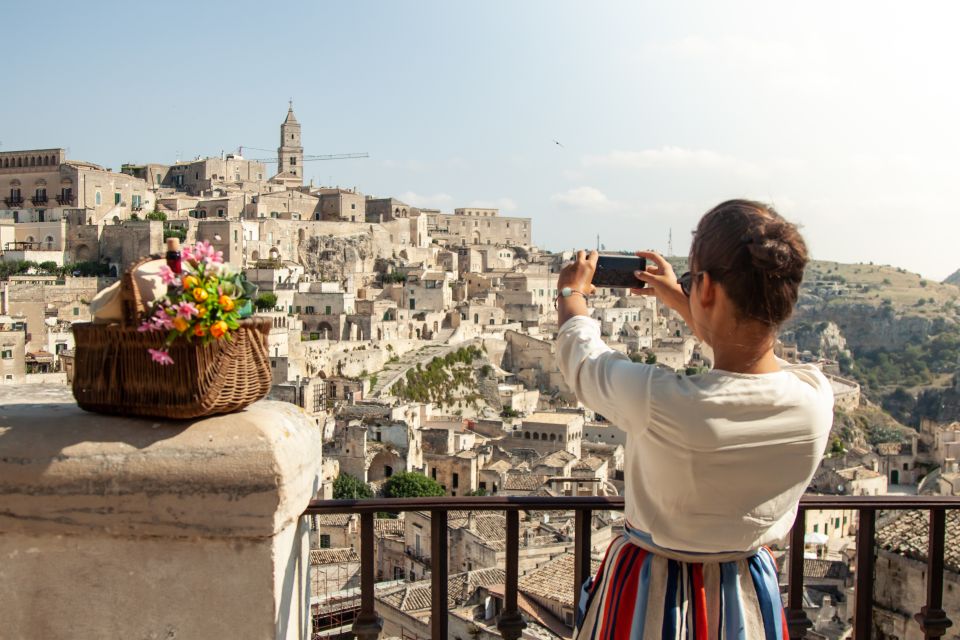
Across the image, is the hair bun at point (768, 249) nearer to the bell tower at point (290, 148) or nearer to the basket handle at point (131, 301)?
the basket handle at point (131, 301)

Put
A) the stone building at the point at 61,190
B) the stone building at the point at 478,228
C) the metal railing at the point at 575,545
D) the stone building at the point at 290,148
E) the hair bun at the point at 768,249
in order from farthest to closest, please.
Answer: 1. the stone building at the point at 290,148
2. the stone building at the point at 478,228
3. the stone building at the point at 61,190
4. the metal railing at the point at 575,545
5. the hair bun at the point at 768,249

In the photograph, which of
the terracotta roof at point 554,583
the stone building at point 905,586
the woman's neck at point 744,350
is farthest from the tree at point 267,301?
the woman's neck at point 744,350

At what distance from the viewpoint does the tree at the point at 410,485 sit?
26.6 metres

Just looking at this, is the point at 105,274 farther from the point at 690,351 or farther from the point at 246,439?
the point at 246,439

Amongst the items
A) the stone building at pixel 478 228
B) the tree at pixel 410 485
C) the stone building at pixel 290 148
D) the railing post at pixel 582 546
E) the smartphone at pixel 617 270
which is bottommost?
the tree at pixel 410 485

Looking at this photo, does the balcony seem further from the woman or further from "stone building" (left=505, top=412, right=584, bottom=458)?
"stone building" (left=505, top=412, right=584, bottom=458)

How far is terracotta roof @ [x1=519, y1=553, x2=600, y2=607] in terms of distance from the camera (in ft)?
38.2

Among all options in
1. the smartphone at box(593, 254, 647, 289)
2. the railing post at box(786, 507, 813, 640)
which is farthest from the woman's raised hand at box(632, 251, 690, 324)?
the railing post at box(786, 507, 813, 640)

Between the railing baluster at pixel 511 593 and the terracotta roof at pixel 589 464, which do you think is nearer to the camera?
the railing baluster at pixel 511 593

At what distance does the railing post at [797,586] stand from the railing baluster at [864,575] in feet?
0.76

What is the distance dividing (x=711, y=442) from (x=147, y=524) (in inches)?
57.5

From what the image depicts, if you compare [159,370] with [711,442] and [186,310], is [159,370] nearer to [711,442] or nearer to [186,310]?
[186,310]

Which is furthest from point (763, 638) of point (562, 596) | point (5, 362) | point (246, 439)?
point (5, 362)

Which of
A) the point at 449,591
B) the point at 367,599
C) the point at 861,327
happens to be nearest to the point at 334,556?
the point at 449,591
